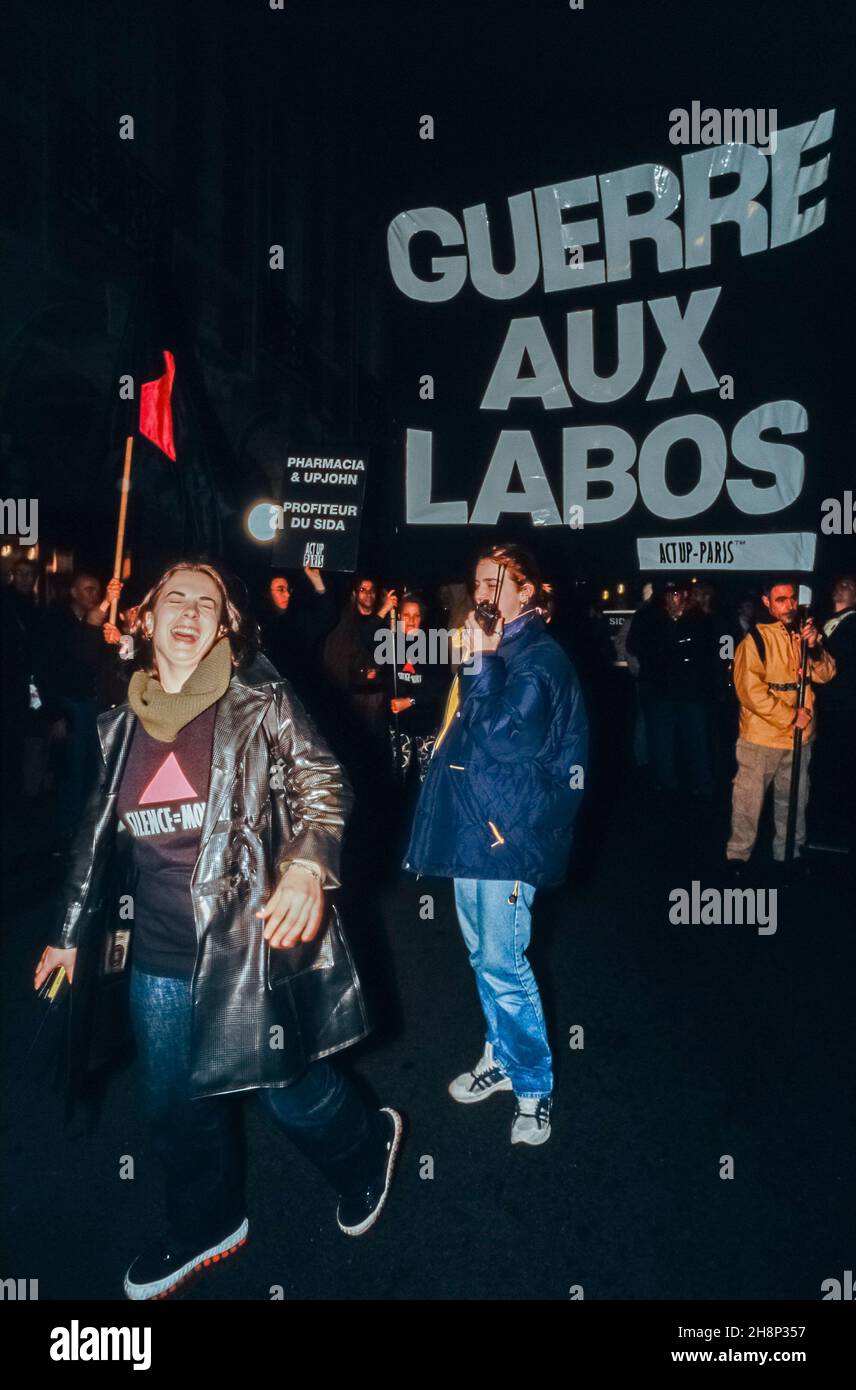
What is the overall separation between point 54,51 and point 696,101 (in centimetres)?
657

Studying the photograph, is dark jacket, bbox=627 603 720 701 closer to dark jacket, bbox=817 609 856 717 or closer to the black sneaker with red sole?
dark jacket, bbox=817 609 856 717

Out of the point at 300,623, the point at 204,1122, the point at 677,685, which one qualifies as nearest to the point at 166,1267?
the point at 204,1122

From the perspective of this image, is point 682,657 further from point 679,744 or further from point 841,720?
point 841,720

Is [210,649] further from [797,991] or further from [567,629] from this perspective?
[567,629]

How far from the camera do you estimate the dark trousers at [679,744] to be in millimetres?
8500

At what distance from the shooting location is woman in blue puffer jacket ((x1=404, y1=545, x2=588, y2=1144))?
286 cm

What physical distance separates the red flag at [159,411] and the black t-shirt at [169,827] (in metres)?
3.68

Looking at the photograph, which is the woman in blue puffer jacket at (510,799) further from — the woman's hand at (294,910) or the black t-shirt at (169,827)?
the black t-shirt at (169,827)

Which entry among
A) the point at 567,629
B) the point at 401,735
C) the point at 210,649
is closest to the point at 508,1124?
the point at 210,649

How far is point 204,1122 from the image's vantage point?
2301 mm

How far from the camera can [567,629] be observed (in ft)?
31.8

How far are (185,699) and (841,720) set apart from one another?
6.48 m

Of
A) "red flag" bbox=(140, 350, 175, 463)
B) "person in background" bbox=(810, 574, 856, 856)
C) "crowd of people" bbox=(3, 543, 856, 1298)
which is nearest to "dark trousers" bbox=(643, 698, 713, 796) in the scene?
"person in background" bbox=(810, 574, 856, 856)

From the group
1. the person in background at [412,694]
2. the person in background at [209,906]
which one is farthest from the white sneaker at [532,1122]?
the person in background at [412,694]
